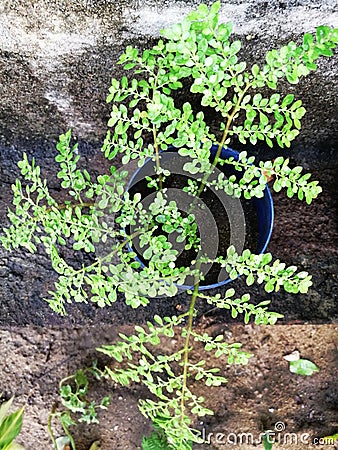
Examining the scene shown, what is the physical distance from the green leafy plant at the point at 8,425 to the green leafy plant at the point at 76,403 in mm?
107

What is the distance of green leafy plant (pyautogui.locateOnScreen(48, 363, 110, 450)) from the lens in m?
1.61

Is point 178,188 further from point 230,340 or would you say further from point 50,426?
point 50,426

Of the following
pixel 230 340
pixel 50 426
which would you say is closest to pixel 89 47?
pixel 230 340

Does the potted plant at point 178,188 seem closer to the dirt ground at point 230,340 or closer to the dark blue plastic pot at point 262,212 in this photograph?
the dark blue plastic pot at point 262,212

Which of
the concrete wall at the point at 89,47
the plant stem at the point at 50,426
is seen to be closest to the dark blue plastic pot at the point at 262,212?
the concrete wall at the point at 89,47

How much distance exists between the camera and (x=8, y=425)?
60.2 inches

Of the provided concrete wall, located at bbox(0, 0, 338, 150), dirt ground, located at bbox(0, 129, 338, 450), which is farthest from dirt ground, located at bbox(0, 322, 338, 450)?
concrete wall, located at bbox(0, 0, 338, 150)

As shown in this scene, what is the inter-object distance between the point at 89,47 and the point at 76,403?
1089 mm

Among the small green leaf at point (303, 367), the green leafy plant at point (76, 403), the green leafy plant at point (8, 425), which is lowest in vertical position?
the green leafy plant at point (8, 425)

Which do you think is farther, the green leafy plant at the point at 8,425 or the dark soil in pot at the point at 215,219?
the green leafy plant at the point at 8,425

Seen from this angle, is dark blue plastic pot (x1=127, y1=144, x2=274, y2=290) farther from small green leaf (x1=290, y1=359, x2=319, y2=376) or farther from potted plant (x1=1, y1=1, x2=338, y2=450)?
small green leaf (x1=290, y1=359, x2=319, y2=376)

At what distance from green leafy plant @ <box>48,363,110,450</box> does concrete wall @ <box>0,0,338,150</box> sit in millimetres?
787

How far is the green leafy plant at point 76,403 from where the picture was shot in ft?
5.29

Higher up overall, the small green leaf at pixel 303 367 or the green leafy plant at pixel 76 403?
the small green leaf at pixel 303 367
